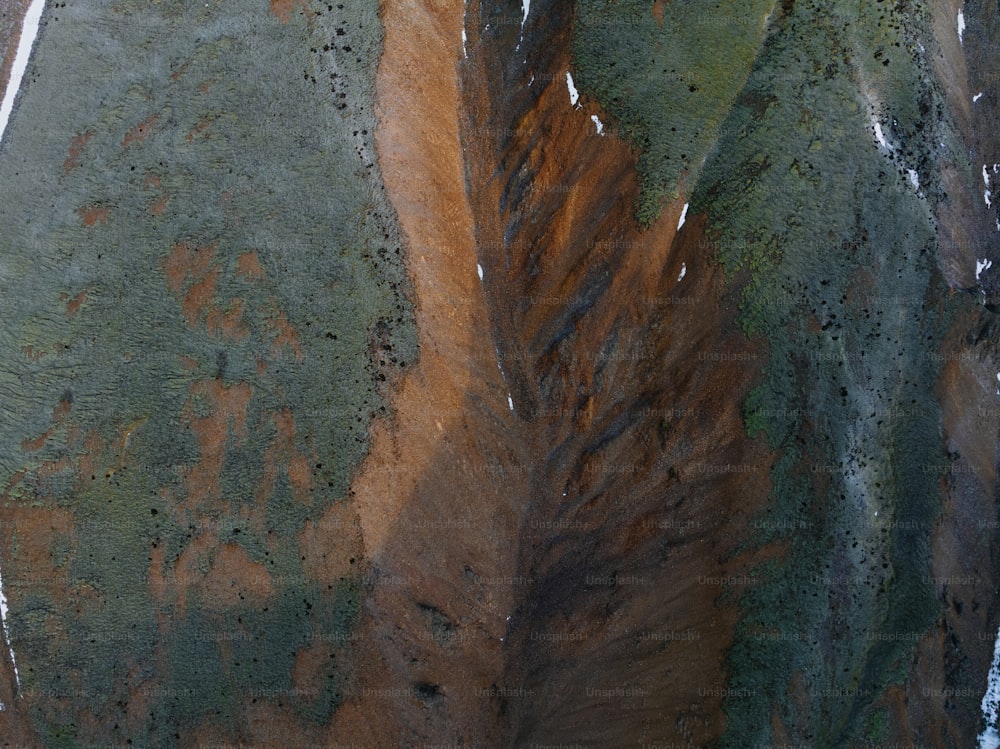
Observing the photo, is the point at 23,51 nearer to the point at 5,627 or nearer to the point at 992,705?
the point at 5,627

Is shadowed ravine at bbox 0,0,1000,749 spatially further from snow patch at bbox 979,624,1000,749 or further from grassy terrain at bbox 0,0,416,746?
snow patch at bbox 979,624,1000,749

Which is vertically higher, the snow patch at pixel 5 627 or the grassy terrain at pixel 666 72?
the grassy terrain at pixel 666 72

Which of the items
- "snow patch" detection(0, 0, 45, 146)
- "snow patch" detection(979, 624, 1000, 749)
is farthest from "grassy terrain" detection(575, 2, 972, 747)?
"snow patch" detection(0, 0, 45, 146)

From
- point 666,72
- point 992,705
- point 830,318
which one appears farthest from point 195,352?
point 992,705

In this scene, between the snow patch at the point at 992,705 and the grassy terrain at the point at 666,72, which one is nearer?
the snow patch at the point at 992,705

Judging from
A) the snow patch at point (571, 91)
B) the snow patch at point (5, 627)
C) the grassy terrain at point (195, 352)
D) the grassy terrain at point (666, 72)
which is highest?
the grassy terrain at point (666, 72)

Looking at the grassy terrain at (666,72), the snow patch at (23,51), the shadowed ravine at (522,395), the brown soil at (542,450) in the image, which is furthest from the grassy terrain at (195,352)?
the grassy terrain at (666,72)

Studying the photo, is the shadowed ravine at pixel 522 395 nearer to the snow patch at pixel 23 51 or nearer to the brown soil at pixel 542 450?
the brown soil at pixel 542 450
